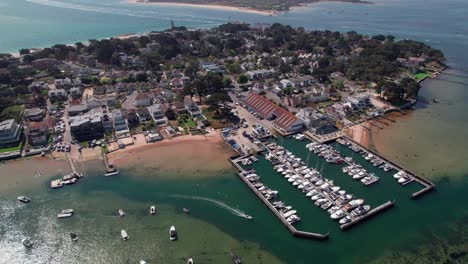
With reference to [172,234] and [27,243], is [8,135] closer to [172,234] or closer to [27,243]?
[27,243]

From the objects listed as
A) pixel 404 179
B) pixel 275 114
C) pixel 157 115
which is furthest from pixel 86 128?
pixel 404 179

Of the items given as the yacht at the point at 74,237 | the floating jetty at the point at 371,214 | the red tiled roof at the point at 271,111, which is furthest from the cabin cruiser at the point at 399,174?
the yacht at the point at 74,237

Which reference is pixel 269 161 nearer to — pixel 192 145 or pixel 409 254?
pixel 192 145

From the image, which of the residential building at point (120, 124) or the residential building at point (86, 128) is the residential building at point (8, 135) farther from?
the residential building at point (120, 124)

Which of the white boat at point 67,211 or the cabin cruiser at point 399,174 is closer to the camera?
the white boat at point 67,211

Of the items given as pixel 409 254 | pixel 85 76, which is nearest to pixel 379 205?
pixel 409 254
